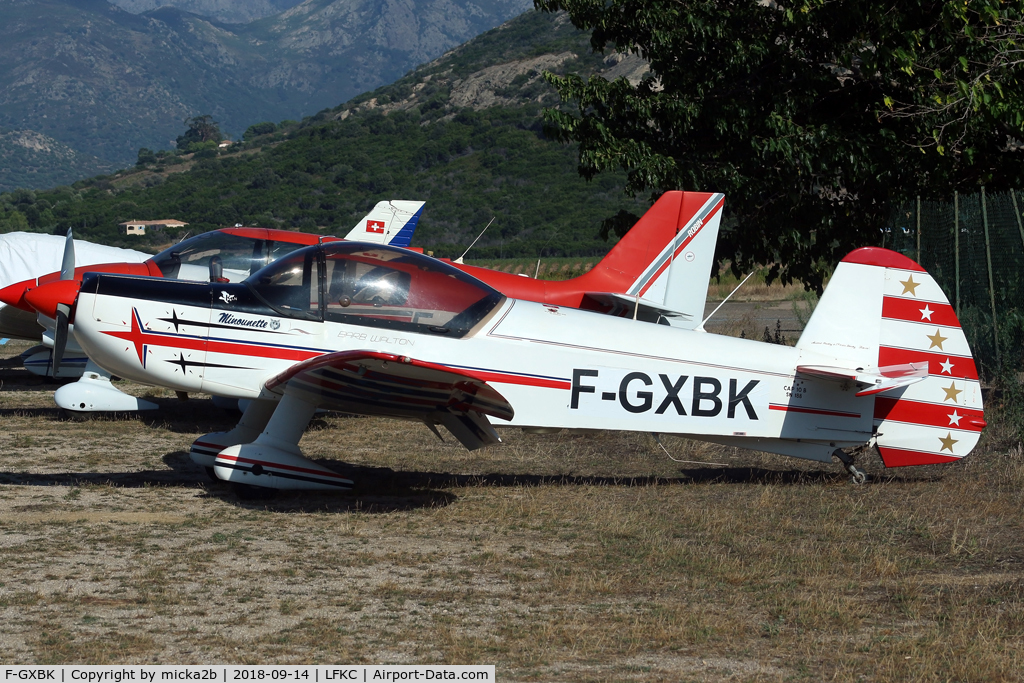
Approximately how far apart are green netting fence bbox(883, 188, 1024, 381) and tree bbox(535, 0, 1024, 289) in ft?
1.32

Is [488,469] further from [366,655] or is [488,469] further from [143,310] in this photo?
[366,655]

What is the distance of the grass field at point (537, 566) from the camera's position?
175 inches

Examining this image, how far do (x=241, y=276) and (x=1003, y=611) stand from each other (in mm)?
8683

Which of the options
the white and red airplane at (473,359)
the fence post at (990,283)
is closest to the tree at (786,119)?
the fence post at (990,283)

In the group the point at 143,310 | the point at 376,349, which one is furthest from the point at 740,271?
the point at 143,310

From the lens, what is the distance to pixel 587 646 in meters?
4.51

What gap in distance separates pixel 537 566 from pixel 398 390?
182 centimetres

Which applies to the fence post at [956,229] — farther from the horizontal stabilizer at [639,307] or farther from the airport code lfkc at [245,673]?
the airport code lfkc at [245,673]

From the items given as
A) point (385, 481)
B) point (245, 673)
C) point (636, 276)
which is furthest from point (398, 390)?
point (636, 276)

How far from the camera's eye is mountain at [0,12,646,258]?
2547 inches

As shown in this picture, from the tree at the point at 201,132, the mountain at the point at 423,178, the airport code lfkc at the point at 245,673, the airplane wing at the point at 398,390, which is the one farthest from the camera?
the tree at the point at 201,132

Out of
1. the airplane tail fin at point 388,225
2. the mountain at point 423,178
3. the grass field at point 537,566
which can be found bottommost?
the grass field at point 537,566

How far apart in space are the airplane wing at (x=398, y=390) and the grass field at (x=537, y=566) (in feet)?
2.15

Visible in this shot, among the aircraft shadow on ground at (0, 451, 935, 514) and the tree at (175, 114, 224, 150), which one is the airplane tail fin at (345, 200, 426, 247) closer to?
the aircraft shadow on ground at (0, 451, 935, 514)
